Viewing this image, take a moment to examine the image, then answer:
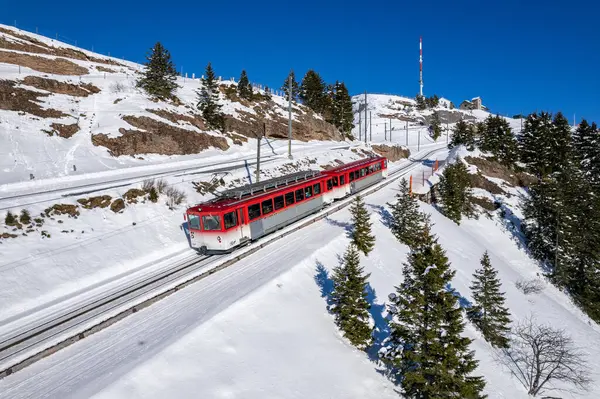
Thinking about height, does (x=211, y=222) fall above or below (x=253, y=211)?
below

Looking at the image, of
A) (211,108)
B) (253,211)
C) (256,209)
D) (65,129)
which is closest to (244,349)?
(253,211)

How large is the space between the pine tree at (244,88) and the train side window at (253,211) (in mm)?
46549

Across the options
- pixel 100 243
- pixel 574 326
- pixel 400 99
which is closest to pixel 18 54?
pixel 100 243

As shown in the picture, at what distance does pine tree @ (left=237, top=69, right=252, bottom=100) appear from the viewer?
2488 inches

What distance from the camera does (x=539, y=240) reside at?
131 ft

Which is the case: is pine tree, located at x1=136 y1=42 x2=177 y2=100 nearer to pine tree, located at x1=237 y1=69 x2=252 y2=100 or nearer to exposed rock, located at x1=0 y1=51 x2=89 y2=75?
exposed rock, located at x1=0 y1=51 x2=89 y2=75

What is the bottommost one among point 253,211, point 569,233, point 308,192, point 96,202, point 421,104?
point 569,233

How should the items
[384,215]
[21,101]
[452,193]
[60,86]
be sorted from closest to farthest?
1. [384,215]
2. [21,101]
3. [452,193]
4. [60,86]

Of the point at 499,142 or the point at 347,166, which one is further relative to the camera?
the point at 499,142

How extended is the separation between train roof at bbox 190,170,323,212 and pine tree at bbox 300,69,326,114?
5650 cm

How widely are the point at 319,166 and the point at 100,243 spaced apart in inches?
1277

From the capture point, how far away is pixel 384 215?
100ft

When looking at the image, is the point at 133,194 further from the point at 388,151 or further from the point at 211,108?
the point at 388,151

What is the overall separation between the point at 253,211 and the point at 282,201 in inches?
131
